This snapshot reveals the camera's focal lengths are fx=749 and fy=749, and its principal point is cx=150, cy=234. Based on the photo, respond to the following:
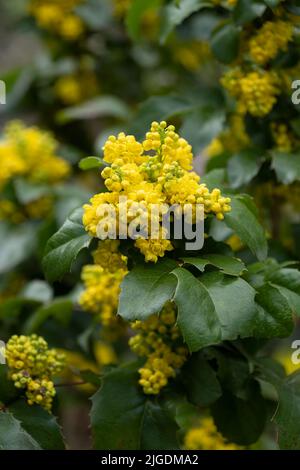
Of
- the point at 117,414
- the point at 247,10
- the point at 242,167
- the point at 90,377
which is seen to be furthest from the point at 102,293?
the point at 247,10

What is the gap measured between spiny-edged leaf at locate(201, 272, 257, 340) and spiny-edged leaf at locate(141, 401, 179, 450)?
12.7 inches

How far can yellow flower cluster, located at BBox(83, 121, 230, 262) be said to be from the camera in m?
1.18

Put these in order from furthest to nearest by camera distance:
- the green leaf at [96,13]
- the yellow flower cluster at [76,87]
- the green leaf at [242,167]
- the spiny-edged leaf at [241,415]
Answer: the yellow flower cluster at [76,87] → the green leaf at [96,13] → the green leaf at [242,167] → the spiny-edged leaf at [241,415]

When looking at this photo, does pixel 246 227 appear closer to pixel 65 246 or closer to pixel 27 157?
pixel 65 246

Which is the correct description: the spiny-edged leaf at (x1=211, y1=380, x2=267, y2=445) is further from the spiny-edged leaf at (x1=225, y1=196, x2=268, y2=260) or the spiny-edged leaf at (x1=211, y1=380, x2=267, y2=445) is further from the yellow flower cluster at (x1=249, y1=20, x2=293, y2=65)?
the yellow flower cluster at (x1=249, y1=20, x2=293, y2=65)

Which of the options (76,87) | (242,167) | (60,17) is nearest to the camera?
(242,167)

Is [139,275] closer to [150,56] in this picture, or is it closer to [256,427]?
[256,427]

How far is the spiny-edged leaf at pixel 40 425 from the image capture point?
129 cm

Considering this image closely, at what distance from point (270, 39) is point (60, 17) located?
1.17 m

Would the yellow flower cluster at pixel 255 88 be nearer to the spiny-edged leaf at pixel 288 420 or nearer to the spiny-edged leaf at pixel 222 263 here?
the spiny-edged leaf at pixel 222 263

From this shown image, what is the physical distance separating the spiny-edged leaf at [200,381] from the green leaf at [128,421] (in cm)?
7

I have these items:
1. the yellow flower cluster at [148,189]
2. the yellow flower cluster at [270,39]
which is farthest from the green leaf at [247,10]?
the yellow flower cluster at [148,189]

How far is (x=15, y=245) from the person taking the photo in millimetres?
2133

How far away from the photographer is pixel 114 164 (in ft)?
3.94
